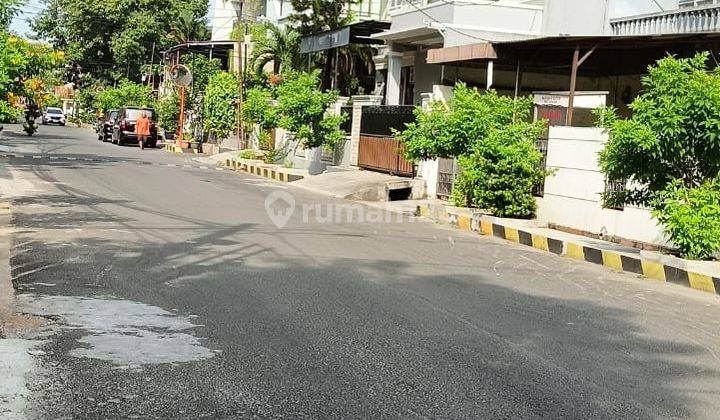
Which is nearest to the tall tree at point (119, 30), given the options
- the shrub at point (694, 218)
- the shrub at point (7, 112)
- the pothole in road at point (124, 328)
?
the shrub at point (7, 112)

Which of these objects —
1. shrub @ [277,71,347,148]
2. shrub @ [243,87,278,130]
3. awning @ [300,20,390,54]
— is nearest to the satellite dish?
shrub @ [243,87,278,130]

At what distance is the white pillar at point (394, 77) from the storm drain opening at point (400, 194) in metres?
6.58

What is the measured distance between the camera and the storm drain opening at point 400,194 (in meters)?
22.8

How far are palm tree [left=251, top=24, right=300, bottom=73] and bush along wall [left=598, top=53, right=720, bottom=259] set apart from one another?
27603mm

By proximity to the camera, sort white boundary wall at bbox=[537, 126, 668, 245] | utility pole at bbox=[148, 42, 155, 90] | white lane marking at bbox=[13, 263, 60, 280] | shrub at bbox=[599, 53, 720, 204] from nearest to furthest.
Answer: white lane marking at bbox=[13, 263, 60, 280] → shrub at bbox=[599, 53, 720, 204] → white boundary wall at bbox=[537, 126, 668, 245] → utility pole at bbox=[148, 42, 155, 90]

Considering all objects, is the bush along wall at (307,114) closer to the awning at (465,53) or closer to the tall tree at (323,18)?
the awning at (465,53)

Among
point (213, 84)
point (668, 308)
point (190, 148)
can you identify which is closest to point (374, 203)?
point (668, 308)

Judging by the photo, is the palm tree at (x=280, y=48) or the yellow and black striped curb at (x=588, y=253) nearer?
the yellow and black striped curb at (x=588, y=253)

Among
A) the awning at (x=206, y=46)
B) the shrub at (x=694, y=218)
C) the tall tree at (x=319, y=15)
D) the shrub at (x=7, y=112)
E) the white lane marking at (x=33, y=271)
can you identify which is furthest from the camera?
the awning at (x=206, y=46)

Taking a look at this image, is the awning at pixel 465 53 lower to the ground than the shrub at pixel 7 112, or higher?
higher

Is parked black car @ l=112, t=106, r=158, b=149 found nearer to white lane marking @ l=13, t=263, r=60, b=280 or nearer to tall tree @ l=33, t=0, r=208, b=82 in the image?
tall tree @ l=33, t=0, r=208, b=82

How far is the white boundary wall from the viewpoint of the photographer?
1447 centimetres

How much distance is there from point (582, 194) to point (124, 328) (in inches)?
421

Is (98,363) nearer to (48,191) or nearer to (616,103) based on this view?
(48,191)
